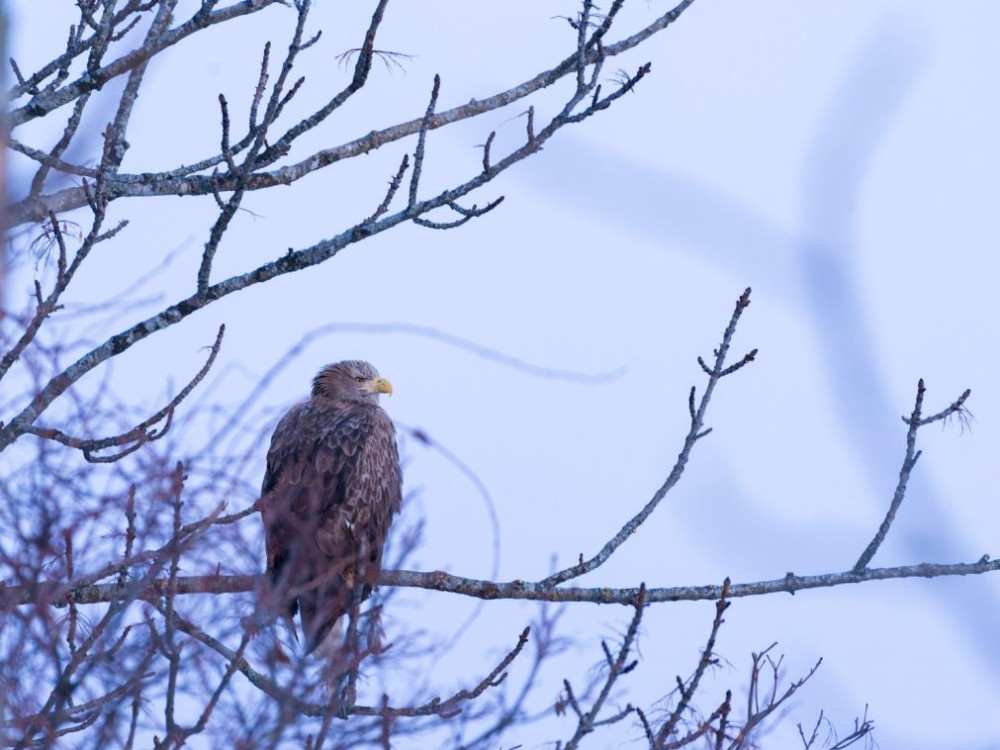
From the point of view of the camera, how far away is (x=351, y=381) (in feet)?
31.4

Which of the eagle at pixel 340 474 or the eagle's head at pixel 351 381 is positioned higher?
the eagle's head at pixel 351 381

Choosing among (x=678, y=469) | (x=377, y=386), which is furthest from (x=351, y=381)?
(x=678, y=469)

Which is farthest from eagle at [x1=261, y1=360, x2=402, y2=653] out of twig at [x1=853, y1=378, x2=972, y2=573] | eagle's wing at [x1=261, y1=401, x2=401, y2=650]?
twig at [x1=853, y1=378, x2=972, y2=573]

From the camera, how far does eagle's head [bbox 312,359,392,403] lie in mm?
9414

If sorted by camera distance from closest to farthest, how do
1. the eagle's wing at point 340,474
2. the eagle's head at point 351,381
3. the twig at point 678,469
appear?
the twig at point 678,469, the eagle's wing at point 340,474, the eagle's head at point 351,381

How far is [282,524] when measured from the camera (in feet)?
19.8

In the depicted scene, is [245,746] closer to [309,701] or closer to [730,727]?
[309,701]

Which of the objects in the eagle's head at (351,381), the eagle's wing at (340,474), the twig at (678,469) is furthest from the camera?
the eagle's head at (351,381)

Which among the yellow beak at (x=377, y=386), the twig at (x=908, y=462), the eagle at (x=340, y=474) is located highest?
the yellow beak at (x=377, y=386)

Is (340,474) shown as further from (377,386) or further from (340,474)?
(377,386)

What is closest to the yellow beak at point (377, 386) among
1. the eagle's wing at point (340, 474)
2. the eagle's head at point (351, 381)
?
the eagle's head at point (351, 381)

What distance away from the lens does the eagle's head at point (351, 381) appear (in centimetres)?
941

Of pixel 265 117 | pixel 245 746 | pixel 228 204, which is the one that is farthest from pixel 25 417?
pixel 245 746

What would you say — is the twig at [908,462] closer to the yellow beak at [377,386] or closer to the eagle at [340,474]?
the eagle at [340,474]
